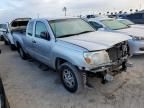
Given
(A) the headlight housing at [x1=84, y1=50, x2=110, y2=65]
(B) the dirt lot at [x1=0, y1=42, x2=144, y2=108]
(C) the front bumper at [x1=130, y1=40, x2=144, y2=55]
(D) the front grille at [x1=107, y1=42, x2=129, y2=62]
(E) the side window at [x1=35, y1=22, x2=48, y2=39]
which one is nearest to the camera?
(A) the headlight housing at [x1=84, y1=50, x2=110, y2=65]

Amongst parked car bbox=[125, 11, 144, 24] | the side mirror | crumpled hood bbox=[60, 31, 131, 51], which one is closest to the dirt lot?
crumpled hood bbox=[60, 31, 131, 51]

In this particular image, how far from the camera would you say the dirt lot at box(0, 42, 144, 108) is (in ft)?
15.1

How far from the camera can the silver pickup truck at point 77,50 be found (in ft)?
15.1

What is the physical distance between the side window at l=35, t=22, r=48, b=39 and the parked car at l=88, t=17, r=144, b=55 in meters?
2.87

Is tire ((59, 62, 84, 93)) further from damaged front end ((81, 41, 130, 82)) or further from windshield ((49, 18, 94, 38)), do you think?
windshield ((49, 18, 94, 38))

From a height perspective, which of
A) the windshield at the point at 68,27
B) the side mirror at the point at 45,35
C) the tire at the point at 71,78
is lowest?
the tire at the point at 71,78

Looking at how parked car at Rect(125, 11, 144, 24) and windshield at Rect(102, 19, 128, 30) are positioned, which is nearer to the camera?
windshield at Rect(102, 19, 128, 30)

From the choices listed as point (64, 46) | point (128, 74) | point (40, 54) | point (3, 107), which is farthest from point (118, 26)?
point (3, 107)

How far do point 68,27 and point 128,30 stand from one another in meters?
3.88

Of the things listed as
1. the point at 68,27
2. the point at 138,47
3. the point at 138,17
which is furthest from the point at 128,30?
the point at 138,17

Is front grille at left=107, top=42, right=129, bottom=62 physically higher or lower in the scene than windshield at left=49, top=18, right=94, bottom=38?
lower

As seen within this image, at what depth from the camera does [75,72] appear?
4.81 m

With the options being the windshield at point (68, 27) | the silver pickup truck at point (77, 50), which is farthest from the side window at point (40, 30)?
the windshield at point (68, 27)

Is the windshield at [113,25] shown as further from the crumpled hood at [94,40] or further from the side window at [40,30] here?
the crumpled hood at [94,40]
